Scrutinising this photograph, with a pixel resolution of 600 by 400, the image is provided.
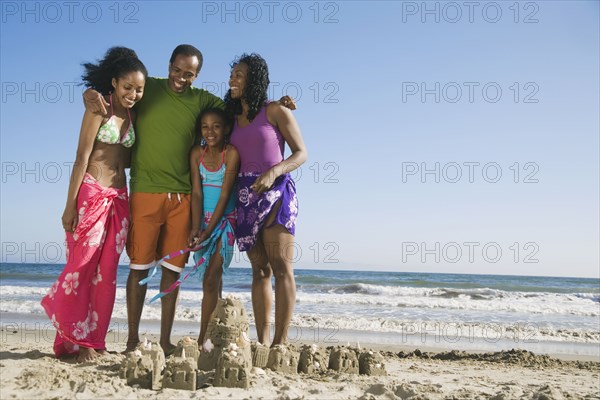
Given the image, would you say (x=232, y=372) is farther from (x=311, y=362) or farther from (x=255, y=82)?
(x=255, y=82)

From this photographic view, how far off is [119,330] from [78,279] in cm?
327

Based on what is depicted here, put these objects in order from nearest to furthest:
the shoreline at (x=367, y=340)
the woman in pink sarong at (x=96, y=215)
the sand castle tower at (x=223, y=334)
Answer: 1. the sand castle tower at (x=223, y=334)
2. the woman in pink sarong at (x=96, y=215)
3. the shoreline at (x=367, y=340)

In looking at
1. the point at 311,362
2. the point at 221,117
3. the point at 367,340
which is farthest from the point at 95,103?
the point at 367,340

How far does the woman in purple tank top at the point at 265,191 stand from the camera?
4.09m

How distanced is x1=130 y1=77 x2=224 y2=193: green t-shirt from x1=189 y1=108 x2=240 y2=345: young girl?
0.10 m

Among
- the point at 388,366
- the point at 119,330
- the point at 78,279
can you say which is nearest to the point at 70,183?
the point at 78,279

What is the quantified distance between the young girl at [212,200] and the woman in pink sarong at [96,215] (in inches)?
21.6

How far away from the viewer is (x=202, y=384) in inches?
129

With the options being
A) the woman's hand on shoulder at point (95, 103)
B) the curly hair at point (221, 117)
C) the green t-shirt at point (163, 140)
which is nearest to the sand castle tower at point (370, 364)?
the green t-shirt at point (163, 140)

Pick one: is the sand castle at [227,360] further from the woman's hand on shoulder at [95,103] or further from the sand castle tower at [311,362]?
the woman's hand on shoulder at [95,103]

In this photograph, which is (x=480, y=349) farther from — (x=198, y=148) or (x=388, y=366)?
(x=198, y=148)

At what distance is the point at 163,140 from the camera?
4191 mm

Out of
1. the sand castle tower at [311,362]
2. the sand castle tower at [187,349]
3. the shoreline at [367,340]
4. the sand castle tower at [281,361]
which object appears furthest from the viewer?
the shoreline at [367,340]

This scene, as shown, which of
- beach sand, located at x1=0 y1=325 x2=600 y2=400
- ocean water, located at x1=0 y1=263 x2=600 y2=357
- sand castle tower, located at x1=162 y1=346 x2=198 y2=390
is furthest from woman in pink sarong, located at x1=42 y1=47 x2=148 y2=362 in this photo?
ocean water, located at x1=0 y1=263 x2=600 y2=357
